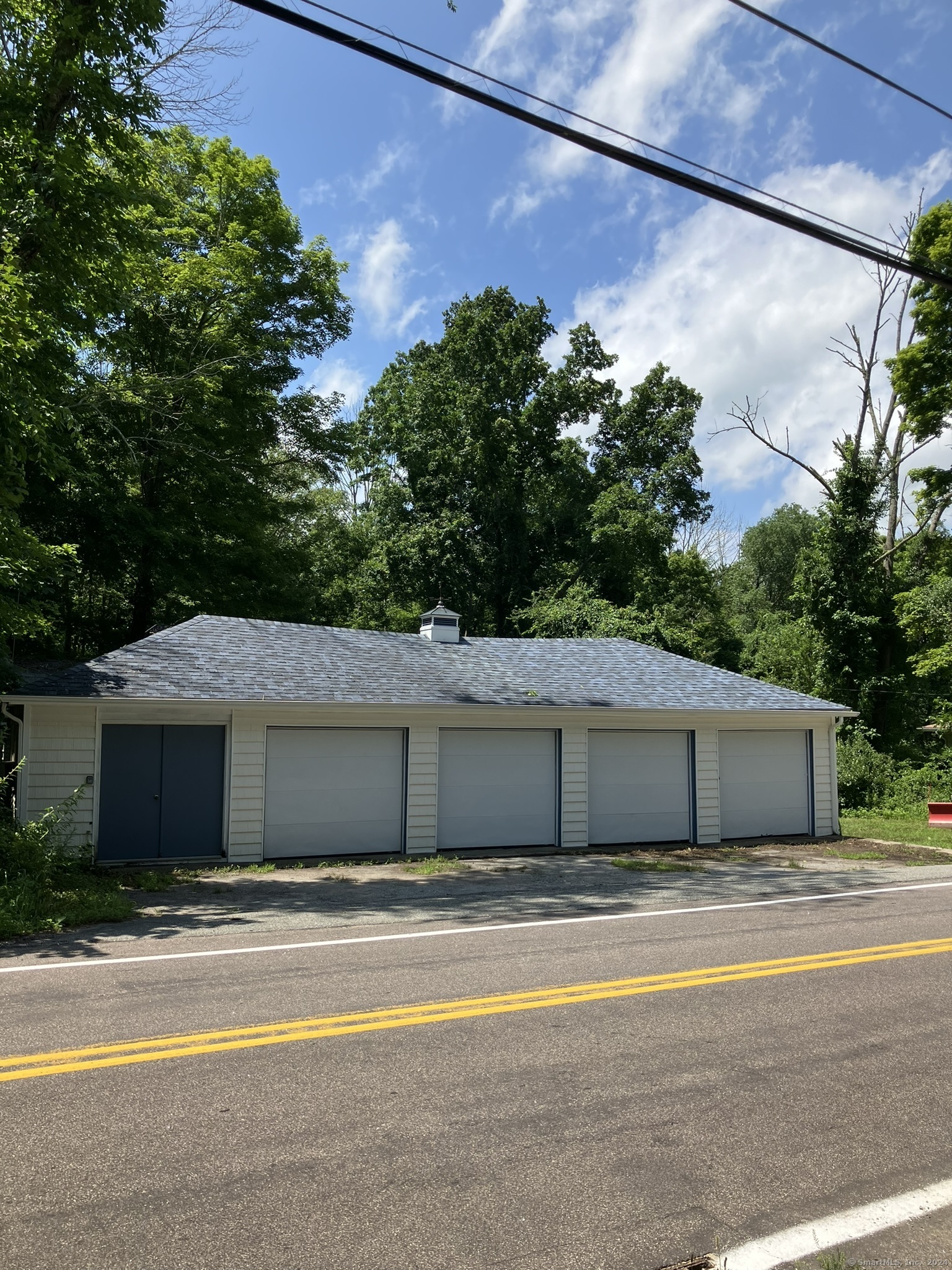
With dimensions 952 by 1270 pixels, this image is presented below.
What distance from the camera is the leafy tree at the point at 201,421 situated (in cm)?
2275

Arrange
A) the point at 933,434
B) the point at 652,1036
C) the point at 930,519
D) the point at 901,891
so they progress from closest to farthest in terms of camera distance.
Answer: the point at 652,1036
the point at 901,891
the point at 933,434
the point at 930,519

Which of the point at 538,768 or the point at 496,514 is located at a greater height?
the point at 496,514

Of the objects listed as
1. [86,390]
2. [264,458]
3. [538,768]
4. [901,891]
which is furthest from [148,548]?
[901,891]

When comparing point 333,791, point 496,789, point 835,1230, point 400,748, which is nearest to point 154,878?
point 333,791

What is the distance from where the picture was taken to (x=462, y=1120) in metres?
4.27

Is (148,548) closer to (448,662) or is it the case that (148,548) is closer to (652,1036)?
(448,662)

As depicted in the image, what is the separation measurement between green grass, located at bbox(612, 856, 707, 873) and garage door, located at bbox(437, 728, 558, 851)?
1.95m

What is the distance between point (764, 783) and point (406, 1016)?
47.0 ft

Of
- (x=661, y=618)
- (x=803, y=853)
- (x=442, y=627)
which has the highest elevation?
(x=661, y=618)

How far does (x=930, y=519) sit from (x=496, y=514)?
16.1 metres

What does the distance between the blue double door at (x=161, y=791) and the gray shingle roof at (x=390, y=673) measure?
88 cm

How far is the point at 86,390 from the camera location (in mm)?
16562

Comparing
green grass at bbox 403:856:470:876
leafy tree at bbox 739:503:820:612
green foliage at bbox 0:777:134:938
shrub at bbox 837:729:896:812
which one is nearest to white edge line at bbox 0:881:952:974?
green foliage at bbox 0:777:134:938

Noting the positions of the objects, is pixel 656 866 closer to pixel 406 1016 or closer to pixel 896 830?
pixel 896 830
